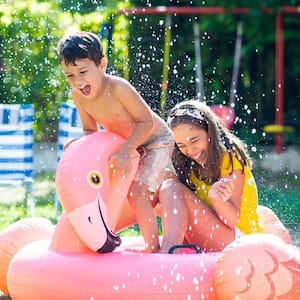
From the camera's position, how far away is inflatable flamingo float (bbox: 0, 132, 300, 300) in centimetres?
358

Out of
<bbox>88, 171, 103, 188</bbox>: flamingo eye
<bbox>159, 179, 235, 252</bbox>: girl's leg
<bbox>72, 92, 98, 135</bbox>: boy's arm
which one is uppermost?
<bbox>72, 92, 98, 135</bbox>: boy's arm

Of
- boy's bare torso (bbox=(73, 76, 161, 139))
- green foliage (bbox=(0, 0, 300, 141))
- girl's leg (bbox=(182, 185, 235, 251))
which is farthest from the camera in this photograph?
green foliage (bbox=(0, 0, 300, 141))

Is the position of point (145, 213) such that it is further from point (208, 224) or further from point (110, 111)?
point (110, 111)

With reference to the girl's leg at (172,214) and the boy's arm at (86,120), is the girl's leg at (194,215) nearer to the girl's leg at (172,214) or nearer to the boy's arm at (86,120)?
the girl's leg at (172,214)

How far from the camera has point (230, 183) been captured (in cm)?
408

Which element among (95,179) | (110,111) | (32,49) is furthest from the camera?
(32,49)

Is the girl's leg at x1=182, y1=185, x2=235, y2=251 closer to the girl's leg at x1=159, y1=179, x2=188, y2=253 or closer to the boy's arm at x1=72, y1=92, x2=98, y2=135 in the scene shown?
the girl's leg at x1=159, y1=179, x2=188, y2=253

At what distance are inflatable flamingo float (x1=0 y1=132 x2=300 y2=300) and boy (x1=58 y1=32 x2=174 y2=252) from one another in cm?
7

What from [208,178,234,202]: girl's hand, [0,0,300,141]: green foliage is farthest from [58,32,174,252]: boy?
[0,0,300,141]: green foliage

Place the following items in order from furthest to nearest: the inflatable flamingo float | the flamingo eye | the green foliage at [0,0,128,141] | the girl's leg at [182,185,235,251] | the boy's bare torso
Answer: the green foliage at [0,0,128,141] < the girl's leg at [182,185,235,251] < the boy's bare torso < the flamingo eye < the inflatable flamingo float

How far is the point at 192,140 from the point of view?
4.18 m

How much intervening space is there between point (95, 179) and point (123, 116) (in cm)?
29

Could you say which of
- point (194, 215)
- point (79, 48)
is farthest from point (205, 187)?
point (79, 48)

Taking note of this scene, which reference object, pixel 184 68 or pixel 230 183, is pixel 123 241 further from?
pixel 184 68
